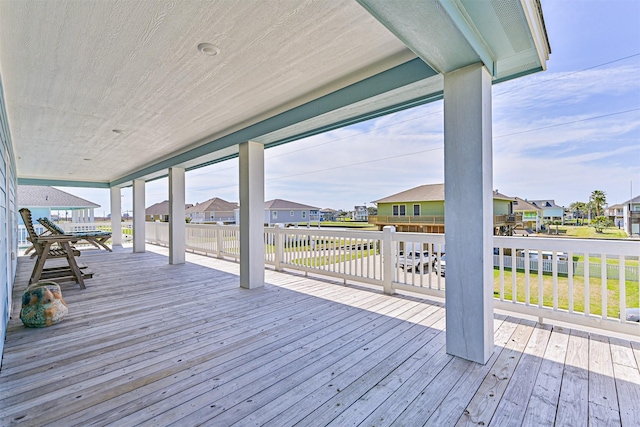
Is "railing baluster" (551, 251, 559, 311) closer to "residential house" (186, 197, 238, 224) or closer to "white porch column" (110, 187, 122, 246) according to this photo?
"white porch column" (110, 187, 122, 246)

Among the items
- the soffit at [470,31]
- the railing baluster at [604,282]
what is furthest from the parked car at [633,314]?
the soffit at [470,31]

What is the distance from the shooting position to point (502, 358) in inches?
93.0

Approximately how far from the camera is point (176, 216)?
6.94 metres

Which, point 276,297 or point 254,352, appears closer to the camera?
point 254,352

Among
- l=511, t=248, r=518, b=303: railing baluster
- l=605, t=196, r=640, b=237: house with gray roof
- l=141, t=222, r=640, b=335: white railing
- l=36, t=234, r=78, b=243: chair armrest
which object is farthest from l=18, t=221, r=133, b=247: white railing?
l=605, t=196, r=640, b=237: house with gray roof

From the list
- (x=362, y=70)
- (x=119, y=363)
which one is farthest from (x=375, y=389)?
(x=362, y=70)

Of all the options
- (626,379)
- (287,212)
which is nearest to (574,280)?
(626,379)

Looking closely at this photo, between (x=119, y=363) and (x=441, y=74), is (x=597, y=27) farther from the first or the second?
(x=119, y=363)

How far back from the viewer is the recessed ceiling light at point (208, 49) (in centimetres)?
239

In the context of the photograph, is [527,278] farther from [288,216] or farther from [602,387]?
[288,216]

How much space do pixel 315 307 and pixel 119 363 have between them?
6.64 feet

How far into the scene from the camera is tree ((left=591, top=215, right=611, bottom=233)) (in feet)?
8.66

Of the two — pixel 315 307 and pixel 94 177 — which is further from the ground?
pixel 94 177

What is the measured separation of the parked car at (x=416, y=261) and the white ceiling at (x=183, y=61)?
2001 mm
